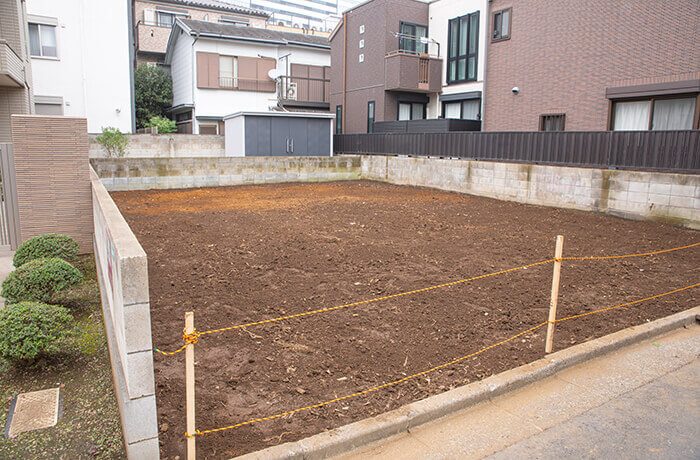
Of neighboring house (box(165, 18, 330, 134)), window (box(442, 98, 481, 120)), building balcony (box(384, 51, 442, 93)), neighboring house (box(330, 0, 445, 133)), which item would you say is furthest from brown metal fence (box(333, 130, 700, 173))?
neighboring house (box(165, 18, 330, 134))

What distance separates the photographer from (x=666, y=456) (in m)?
3.20

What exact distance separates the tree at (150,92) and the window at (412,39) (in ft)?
54.4

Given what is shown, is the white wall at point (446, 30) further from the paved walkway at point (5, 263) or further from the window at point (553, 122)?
the paved walkway at point (5, 263)

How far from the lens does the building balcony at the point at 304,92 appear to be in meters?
28.6

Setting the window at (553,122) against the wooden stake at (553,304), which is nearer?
the wooden stake at (553,304)

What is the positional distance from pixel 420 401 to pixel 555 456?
97 centimetres

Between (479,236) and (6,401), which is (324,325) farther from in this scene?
(479,236)

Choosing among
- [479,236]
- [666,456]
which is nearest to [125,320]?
[666,456]

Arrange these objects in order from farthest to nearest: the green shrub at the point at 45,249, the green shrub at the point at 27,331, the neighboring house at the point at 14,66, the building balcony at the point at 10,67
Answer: the neighboring house at the point at 14,66, the building balcony at the point at 10,67, the green shrub at the point at 45,249, the green shrub at the point at 27,331

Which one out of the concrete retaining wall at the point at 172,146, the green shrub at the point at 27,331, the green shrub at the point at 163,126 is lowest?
the green shrub at the point at 27,331

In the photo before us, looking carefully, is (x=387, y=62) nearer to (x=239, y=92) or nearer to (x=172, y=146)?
(x=239, y=92)

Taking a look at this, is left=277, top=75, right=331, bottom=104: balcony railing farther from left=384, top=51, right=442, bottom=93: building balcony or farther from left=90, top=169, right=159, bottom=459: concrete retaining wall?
left=90, top=169, right=159, bottom=459: concrete retaining wall

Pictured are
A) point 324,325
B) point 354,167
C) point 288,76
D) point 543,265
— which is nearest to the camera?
point 324,325

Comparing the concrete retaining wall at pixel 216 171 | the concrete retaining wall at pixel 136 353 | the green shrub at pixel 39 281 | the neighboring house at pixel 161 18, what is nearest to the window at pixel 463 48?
the concrete retaining wall at pixel 216 171
